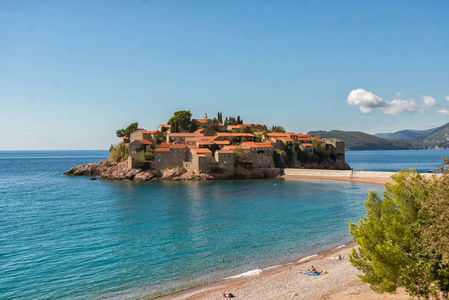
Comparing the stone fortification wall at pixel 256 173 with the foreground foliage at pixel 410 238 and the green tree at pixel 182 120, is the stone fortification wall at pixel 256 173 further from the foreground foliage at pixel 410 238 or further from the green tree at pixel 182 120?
the foreground foliage at pixel 410 238

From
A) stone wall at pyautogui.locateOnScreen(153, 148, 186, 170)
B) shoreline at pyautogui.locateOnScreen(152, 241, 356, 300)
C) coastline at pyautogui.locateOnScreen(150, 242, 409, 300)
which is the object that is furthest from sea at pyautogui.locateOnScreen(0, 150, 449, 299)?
stone wall at pyautogui.locateOnScreen(153, 148, 186, 170)

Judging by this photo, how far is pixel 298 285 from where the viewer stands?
1980 centimetres

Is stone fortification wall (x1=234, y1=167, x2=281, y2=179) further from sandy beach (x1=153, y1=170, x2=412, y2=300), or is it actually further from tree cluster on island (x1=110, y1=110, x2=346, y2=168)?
sandy beach (x1=153, y1=170, x2=412, y2=300)

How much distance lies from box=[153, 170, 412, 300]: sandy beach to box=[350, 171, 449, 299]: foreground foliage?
2.78 meters

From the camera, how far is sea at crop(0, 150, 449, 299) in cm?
2095

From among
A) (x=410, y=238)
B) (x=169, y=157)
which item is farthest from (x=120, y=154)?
(x=410, y=238)

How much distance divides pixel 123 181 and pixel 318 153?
58868 mm

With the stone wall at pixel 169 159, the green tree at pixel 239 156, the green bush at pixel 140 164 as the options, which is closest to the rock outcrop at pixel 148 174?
the green bush at pixel 140 164

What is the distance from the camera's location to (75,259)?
2452cm

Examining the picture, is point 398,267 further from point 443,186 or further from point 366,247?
point 443,186

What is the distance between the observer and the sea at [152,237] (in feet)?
68.7

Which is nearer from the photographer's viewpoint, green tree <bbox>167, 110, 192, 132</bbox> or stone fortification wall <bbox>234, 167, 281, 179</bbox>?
stone fortification wall <bbox>234, 167, 281, 179</bbox>

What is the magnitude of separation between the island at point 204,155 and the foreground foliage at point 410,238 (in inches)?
2451

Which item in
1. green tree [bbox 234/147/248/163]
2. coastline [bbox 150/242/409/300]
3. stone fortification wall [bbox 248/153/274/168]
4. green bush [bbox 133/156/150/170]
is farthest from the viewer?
stone fortification wall [bbox 248/153/274/168]
